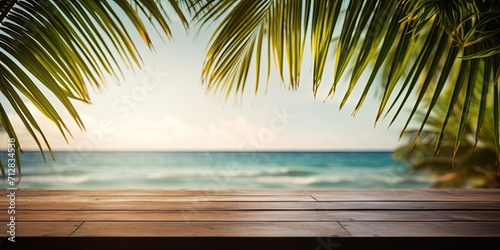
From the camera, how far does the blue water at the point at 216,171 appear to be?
1078 cm

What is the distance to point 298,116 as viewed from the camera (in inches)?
533

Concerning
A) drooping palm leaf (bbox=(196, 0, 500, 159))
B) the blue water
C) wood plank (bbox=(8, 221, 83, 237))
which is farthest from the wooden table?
the blue water

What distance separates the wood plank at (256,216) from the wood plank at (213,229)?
0.06 m

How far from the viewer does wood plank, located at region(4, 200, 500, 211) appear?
3.74 feet

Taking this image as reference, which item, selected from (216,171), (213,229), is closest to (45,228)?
(213,229)

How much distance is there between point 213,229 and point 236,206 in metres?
0.30

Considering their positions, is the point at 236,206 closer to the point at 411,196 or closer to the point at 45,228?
the point at 45,228

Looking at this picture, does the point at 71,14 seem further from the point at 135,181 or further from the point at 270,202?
the point at 135,181

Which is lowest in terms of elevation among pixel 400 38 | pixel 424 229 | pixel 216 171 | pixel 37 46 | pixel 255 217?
pixel 424 229

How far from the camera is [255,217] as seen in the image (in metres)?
1.02

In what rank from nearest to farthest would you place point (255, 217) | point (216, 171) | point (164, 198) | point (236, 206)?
1. point (255, 217)
2. point (236, 206)
3. point (164, 198)
4. point (216, 171)

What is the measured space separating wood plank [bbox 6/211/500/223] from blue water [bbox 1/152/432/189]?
9309 millimetres
